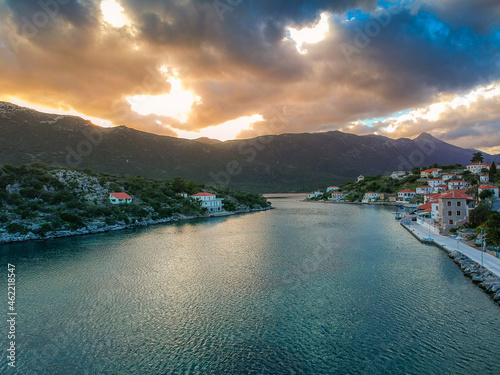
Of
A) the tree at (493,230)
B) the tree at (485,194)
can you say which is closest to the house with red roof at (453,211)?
the tree at (493,230)

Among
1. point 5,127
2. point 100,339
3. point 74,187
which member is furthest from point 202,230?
point 5,127

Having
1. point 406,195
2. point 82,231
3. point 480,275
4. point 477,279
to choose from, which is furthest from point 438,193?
point 82,231

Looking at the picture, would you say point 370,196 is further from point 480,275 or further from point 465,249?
point 480,275

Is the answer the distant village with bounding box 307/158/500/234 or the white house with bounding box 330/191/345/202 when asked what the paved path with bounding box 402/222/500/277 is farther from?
the white house with bounding box 330/191/345/202

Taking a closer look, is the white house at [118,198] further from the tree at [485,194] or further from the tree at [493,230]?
the tree at [485,194]

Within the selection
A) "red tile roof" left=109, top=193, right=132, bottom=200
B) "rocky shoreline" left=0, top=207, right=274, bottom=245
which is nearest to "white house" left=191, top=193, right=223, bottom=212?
"rocky shoreline" left=0, top=207, right=274, bottom=245

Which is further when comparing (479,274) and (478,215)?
(478,215)
